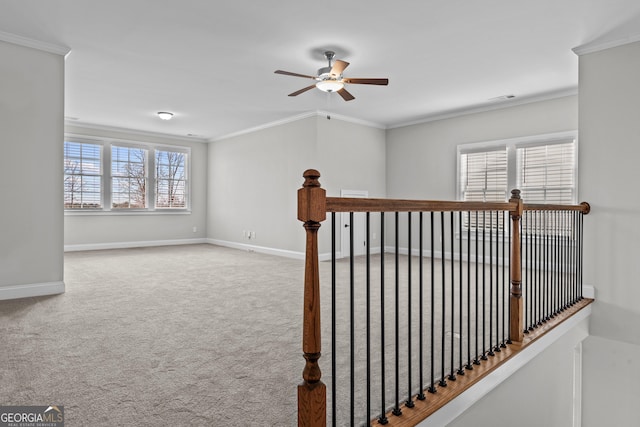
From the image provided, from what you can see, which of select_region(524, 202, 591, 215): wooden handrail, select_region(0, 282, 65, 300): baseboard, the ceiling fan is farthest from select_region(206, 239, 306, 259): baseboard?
select_region(524, 202, 591, 215): wooden handrail

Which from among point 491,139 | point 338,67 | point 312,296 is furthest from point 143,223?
point 312,296

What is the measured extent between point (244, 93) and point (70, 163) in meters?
4.33

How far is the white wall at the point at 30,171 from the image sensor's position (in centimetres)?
367

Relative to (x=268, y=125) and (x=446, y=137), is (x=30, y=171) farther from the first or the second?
(x=446, y=137)

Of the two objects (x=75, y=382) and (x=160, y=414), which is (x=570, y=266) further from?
(x=75, y=382)

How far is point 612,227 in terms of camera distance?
364 centimetres

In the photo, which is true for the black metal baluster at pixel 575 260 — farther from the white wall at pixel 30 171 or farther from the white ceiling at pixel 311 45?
the white wall at pixel 30 171

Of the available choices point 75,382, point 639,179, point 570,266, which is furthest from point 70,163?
A: point 639,179


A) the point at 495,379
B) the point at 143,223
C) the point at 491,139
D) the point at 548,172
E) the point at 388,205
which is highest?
the point at 491,139

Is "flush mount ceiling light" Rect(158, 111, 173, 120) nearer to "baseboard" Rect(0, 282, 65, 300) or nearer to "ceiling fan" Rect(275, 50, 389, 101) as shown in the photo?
"ceiling fan" Rect(275, 50, 389, 101)

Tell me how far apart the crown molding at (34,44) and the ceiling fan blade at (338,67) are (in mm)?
2761

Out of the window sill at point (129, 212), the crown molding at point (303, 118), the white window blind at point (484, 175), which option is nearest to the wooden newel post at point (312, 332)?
the crown molding at point (303, 118)

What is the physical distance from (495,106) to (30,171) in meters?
6.27

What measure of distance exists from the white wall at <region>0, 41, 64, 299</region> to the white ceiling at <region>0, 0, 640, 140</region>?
0.36 metres
